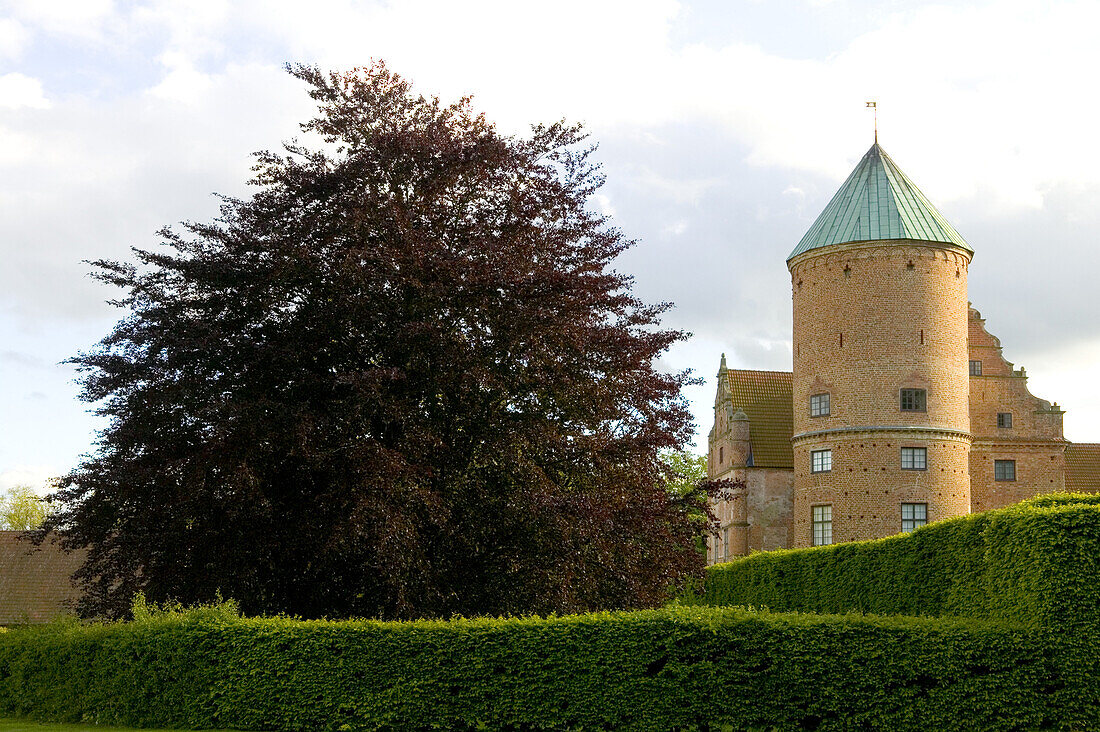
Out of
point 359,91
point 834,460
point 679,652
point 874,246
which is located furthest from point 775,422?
point 679,652

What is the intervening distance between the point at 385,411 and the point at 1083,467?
152 ft

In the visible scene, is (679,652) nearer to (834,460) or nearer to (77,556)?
(834,460)

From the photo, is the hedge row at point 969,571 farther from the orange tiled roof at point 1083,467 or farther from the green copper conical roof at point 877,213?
the orange tiled roof at point 1083,467

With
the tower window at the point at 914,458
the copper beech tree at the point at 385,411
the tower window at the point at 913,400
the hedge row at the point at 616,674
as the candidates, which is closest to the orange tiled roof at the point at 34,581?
the copper beech tree at the point at 385,411

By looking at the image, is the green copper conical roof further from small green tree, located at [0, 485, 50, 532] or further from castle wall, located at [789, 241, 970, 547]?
small green tree, located at [0, 485, 50, 532]

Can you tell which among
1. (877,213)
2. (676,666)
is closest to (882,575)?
(676,666)

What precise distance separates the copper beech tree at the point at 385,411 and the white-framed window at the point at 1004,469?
1270 inches

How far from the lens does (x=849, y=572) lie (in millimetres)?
27422

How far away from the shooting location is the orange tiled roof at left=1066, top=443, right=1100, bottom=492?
55.5 m

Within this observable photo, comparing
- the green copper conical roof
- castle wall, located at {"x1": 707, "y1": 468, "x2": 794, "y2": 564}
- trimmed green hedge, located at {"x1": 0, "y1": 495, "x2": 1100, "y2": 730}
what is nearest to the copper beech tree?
trimmed green hedge, located at {"x1": 0, "y1": 495, "x2": 1100, "y2": 730}

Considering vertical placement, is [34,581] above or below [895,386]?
below

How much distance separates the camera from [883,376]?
47.3 meters

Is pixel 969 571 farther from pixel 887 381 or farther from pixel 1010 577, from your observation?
pixel 887 381

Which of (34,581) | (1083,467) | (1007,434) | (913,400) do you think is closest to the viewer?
(913,400)
